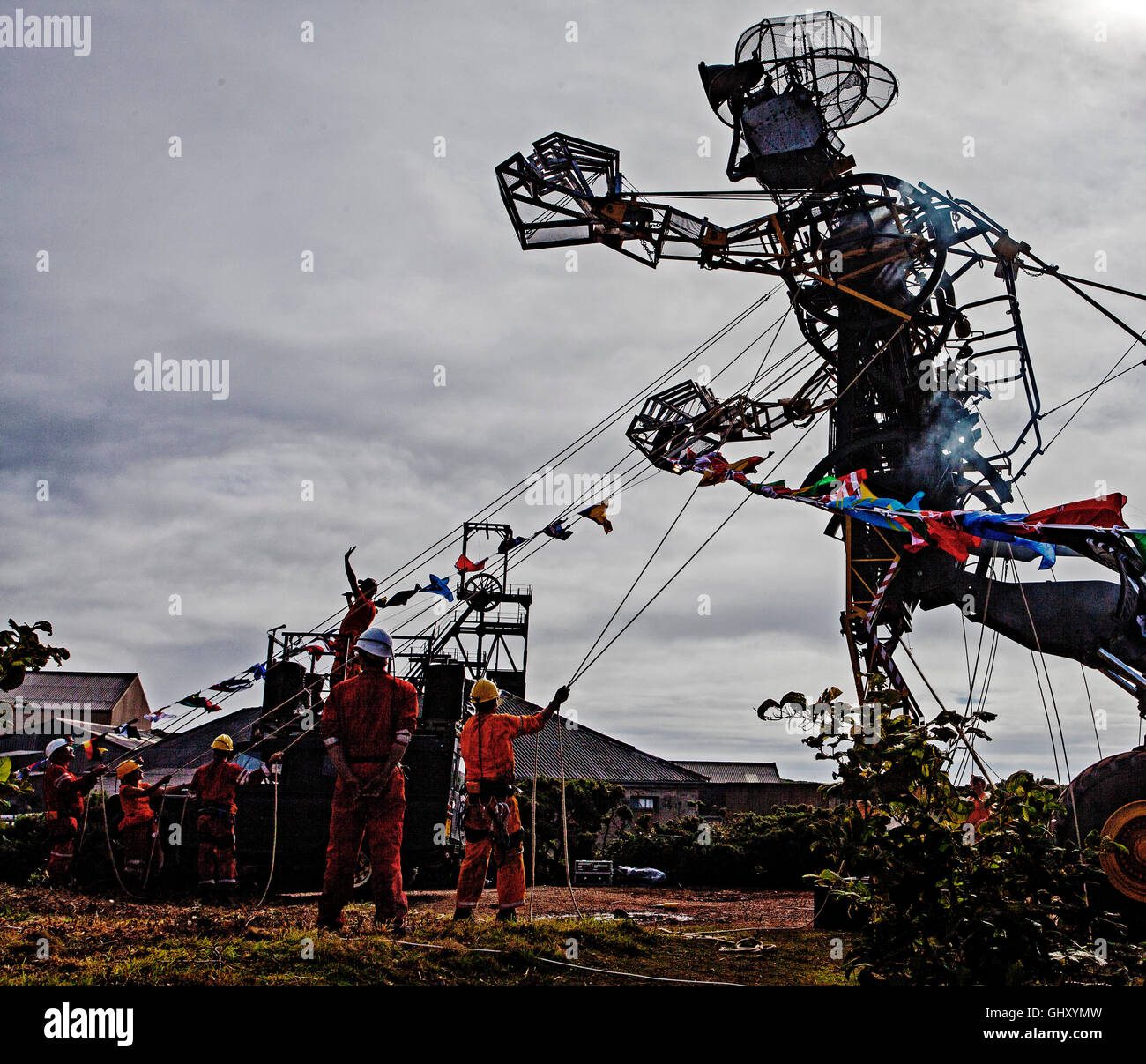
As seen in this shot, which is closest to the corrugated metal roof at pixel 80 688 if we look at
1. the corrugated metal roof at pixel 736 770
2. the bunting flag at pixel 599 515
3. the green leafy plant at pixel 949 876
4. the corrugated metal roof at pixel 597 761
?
the corrugated metal roof at pixel 597 761

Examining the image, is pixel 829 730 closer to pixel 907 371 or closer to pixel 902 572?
pixel 902 572

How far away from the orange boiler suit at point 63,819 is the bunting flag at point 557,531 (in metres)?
6.75

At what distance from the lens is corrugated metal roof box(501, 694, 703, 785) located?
127 feet

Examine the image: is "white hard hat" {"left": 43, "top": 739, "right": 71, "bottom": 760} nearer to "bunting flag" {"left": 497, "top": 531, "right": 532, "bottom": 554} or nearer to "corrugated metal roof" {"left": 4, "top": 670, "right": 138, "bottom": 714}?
"bunting flag" {"left": 497, "top": 531, "right": 532, "bottom": 554}

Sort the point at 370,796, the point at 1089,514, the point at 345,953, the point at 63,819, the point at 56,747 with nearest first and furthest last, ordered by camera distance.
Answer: the point at 345,953 < the point at 370,796 < the point at 1089,514 < the point at 63,819 < the point at 56,747

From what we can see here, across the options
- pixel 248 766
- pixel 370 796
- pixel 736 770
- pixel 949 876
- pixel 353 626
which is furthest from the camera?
pixel 736 770

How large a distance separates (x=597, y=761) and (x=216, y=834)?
98.5 ft

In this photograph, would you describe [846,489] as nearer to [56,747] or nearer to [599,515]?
[599,515]

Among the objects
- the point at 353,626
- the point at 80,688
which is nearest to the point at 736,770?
the point at 80,688

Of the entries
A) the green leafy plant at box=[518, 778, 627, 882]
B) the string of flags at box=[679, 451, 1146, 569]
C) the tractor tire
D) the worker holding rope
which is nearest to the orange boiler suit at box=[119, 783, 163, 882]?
the worker holding rope

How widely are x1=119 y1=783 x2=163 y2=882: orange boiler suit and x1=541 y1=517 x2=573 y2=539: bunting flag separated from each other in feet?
20.6

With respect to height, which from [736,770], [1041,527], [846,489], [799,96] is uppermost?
[799,96]

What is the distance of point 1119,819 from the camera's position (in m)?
7.80
